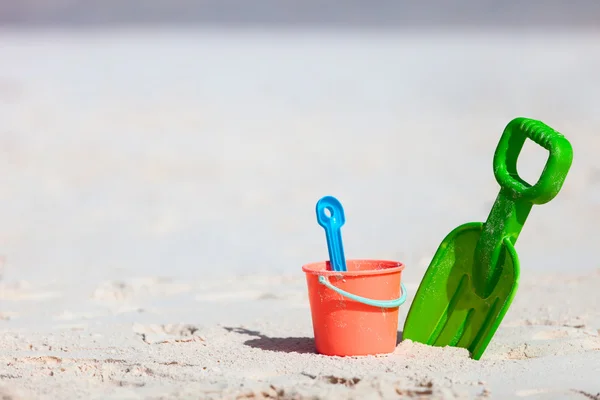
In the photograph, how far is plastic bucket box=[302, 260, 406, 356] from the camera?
2137 millimetres

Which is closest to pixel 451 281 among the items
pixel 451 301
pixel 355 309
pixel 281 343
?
pixel 451 301

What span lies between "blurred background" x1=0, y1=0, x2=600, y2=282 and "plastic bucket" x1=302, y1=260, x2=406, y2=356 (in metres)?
1.20

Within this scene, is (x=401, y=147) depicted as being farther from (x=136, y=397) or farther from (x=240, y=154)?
(x=136, y=397)

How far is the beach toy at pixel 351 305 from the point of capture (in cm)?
214

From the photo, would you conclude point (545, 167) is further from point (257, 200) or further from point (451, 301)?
point (257, 200)

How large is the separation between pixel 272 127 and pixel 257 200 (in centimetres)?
114

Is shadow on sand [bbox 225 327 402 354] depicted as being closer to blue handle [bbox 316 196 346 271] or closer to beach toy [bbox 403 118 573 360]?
beach toy [bbox 403 118 573 360]

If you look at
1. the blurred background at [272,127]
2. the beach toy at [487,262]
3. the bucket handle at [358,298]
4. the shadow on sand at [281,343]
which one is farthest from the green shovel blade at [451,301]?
the blurred background at [272,127]

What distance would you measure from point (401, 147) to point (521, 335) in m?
3.04

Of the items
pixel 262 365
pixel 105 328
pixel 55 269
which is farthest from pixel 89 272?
pixel 262 365

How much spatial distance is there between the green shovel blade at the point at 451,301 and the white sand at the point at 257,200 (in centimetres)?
10

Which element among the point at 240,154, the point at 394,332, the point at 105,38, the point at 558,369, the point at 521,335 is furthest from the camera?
the point at 105,38

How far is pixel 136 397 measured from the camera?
1811 mm

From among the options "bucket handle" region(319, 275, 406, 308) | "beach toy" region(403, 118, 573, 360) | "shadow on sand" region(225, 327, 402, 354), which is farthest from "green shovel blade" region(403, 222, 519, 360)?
"bucket handle" region(319, 275, 406, 308)
